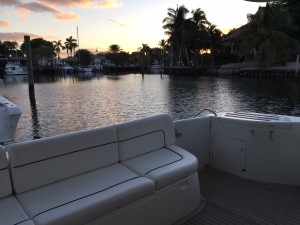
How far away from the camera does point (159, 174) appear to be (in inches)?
95.3

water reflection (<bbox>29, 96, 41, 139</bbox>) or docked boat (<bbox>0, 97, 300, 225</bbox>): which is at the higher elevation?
docked boat (<bbox>0, 97, 300, 225</bbox>)

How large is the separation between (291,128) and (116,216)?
223 cm

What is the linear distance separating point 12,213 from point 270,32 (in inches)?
1434

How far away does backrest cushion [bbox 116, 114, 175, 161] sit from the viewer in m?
2.68

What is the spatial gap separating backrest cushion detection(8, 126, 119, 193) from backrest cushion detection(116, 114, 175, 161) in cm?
10

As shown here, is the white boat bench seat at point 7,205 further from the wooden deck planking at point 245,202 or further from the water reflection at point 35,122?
the water reflection at point 35,122

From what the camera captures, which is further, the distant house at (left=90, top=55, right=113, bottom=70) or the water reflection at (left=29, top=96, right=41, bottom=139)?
the distant house at (left=90, top=55, right=113, bottom=70)

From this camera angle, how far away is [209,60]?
194 feet

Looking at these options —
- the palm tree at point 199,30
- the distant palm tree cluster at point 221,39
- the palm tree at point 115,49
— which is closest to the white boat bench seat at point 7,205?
the distant palm tree cluster at point 221,39

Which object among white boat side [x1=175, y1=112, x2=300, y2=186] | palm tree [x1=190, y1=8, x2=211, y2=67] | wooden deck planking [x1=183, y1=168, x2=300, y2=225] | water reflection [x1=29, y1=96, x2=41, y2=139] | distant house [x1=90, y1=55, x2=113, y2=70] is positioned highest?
palm tree [x1=190, y1=8, x2=211, y2=67]

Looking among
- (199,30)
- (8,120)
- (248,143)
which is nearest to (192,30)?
(199,30)

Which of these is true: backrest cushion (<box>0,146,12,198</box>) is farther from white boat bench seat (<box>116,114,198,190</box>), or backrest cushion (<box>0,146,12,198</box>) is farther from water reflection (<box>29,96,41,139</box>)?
water reflection (<box>29,96,41,139</box>)

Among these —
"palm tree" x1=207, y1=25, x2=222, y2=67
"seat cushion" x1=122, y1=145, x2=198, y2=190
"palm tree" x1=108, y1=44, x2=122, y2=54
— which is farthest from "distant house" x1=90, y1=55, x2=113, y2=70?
"seat cushion" x1=122, y1=145, x2=198, y2=190

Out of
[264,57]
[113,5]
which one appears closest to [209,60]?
[264,57]
